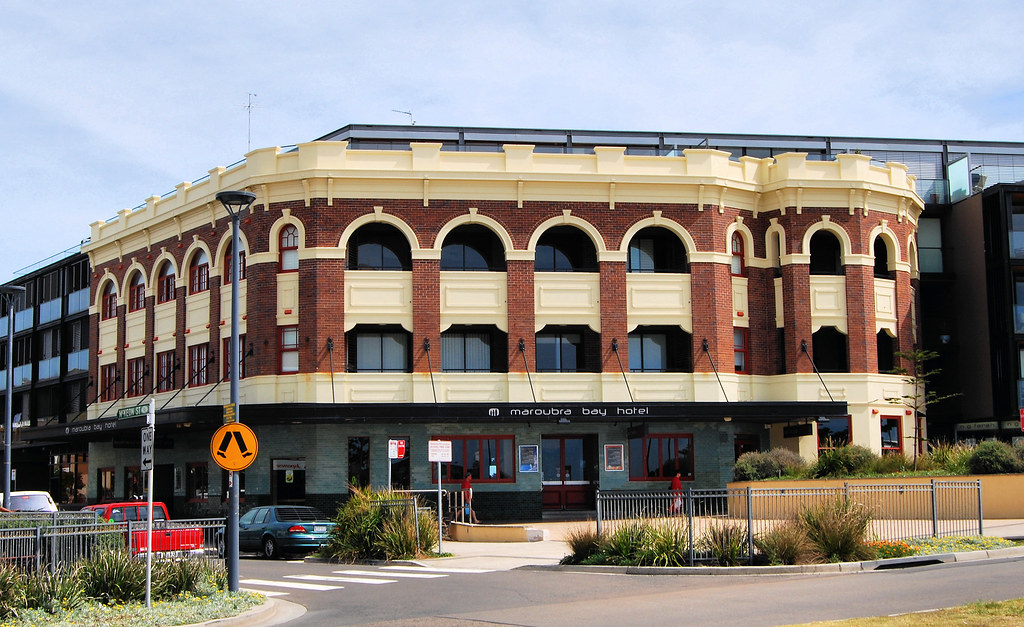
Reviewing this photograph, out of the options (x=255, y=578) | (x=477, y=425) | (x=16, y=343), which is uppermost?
(x=16, y=343)

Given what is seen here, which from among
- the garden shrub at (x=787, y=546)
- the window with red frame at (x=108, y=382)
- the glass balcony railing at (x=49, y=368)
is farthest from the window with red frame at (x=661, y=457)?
the glass balcony railing at (x=49, y=368)

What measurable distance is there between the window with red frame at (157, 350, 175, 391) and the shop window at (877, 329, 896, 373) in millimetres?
25385

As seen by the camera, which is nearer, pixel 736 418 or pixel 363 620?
pixel 363 620

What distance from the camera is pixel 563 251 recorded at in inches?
1571

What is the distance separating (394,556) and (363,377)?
1243 cm

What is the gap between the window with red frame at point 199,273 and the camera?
1635 inches

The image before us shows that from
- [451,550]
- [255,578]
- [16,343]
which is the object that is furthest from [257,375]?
[16,343]

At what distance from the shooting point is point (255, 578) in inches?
914

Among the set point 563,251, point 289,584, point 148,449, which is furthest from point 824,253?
point 148,449

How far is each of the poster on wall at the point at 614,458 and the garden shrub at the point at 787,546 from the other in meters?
17.0

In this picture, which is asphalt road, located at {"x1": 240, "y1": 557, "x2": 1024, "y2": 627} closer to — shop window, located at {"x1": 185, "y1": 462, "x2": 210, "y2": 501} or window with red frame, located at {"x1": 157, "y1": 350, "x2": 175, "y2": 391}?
shop window, located at {"x1": 185, "y1": 462, "x2": 210, "y2": 501}

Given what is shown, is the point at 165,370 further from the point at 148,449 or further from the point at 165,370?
the point at 148,449

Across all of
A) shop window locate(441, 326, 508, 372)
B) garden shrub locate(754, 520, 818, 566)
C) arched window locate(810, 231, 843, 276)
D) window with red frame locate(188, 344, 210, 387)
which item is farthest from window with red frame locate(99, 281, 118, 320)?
garden shrub locate(754, 520, 818, 566)

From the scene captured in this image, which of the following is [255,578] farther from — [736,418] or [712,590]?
[736,418]
